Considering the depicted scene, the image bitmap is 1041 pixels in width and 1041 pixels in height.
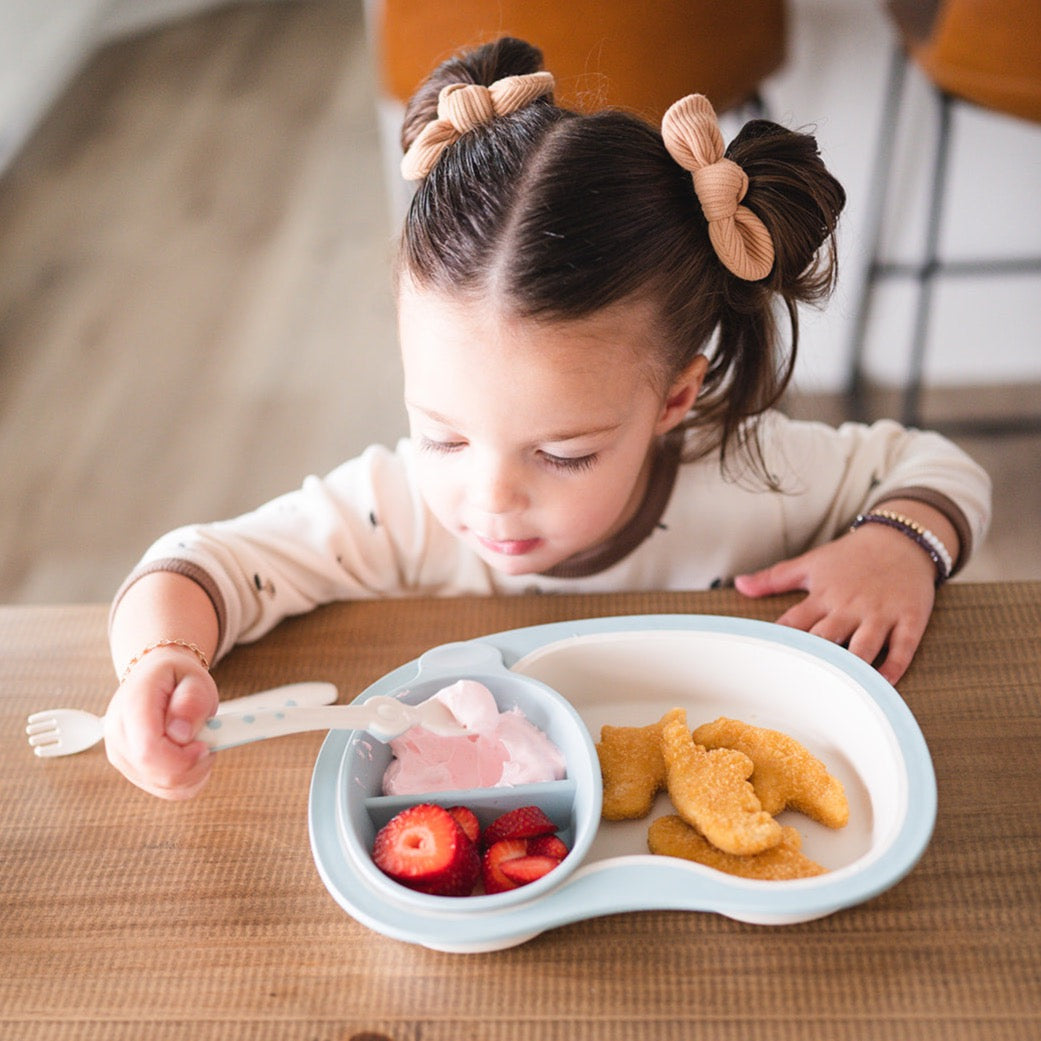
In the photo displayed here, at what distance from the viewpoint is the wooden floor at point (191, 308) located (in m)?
2.26

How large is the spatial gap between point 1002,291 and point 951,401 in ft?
0.79

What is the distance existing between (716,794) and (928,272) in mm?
1586

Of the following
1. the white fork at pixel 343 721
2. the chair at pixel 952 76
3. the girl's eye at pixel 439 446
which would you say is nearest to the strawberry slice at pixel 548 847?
the white fork at pixel 343 721

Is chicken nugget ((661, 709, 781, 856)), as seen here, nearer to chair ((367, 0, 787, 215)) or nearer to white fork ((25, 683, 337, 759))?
white fork ((25, 683, 337, 759))

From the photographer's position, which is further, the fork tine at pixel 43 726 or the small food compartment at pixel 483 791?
the fork tine at pixel 43 726

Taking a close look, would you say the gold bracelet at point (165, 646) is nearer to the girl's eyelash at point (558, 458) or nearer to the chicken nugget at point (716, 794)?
the girl's eyelash at point (558, 458)

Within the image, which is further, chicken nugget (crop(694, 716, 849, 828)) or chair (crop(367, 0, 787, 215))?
chair (crop(367, 0, 787, 215))

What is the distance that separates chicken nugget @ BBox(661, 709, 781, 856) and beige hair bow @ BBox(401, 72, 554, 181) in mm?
494

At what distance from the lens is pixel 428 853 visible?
705 mm

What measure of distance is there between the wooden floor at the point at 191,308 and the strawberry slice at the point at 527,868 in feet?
3.80

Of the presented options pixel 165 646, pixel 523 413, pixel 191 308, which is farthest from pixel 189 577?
pixel 191 308

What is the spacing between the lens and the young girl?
844mm

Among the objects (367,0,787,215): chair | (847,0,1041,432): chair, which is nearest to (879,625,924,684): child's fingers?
(367,0,787,215): chair

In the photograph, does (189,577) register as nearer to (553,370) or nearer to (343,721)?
(343,721)
